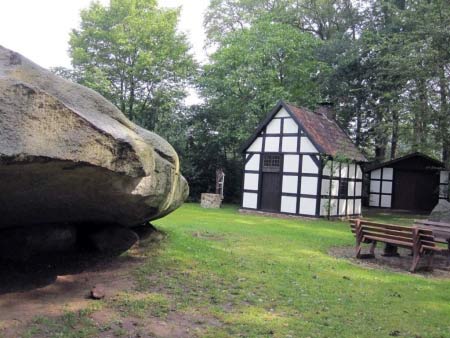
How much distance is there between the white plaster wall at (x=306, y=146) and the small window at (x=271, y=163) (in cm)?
140

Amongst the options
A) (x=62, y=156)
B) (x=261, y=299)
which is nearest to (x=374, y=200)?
(x=261, y=299)

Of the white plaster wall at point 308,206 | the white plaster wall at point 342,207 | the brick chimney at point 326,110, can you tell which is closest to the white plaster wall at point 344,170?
the white plaster wall at point 342,207

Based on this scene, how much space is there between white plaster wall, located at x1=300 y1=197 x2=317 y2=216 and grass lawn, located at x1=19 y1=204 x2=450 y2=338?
10495mm

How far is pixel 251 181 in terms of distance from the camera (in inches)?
889

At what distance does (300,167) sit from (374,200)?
1136cm

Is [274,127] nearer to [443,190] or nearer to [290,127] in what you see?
[290,127]

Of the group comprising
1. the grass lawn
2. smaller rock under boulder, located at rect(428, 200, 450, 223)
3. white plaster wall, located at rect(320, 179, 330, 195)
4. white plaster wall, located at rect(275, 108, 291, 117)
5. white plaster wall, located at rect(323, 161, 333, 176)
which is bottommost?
the grass lawn

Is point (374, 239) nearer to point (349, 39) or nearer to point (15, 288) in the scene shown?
point (15, 288)

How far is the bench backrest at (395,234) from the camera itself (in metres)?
8.76

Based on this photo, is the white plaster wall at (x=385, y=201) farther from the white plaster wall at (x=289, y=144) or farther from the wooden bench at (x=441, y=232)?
the wooden bench at (x=441, y=232)

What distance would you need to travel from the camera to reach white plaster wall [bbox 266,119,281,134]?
70.6 ft

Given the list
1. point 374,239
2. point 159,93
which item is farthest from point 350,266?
point 159,93

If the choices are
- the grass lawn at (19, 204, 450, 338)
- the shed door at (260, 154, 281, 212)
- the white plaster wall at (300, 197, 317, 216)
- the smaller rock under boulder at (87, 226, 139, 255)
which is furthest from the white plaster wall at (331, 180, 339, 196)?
the smaller rock under boulder at (87, 226, 139, 255)

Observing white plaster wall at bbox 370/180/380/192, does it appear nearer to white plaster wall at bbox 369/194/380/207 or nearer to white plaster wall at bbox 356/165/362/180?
white plaster wall at bbox 369/194/380/207
